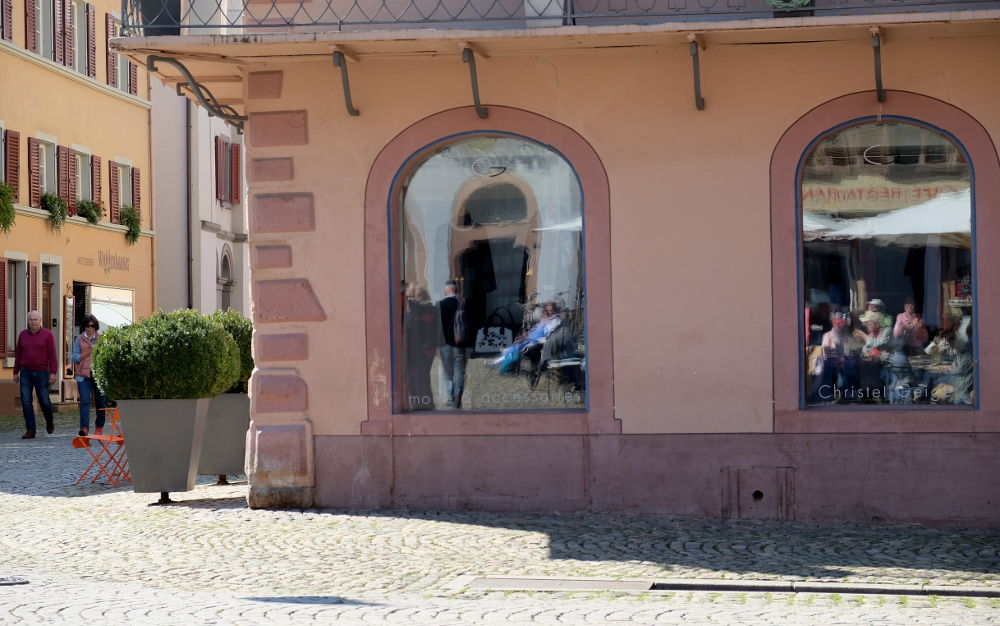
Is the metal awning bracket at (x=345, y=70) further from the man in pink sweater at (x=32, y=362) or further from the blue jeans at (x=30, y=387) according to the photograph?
the blue jeans at (x=30, y=387)

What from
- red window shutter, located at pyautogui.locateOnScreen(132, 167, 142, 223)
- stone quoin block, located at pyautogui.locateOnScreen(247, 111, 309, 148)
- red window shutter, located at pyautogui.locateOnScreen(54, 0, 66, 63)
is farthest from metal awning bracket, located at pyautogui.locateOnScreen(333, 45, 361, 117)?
red window shutter, located at pyautogui.locateOnScreen(132, 167, 142, 223)

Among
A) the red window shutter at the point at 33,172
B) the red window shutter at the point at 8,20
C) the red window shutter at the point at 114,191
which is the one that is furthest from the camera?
the red window shutter at the point at 114,191

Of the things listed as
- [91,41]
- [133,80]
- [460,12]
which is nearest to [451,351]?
[460,12]

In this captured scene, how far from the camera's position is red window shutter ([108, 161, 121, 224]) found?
34250 mm

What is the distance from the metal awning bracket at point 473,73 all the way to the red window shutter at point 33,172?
20274mm

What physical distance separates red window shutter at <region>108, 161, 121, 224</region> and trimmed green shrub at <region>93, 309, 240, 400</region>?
72.1 feet

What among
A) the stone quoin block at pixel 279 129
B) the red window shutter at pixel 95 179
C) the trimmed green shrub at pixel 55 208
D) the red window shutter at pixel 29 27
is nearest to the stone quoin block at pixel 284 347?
the stone quoin block at pixel 279 129

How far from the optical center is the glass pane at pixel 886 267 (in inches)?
459

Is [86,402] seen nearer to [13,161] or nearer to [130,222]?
[13,161]

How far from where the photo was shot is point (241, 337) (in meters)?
14.2

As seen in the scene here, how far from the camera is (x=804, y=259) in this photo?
11812 millimetres

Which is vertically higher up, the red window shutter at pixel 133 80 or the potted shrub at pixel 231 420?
the red window shutter at pixel 133 80

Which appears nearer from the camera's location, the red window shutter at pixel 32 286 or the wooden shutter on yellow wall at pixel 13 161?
the wooden shutter on yellow wall at pixel 13 161

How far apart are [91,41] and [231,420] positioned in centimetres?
2151
